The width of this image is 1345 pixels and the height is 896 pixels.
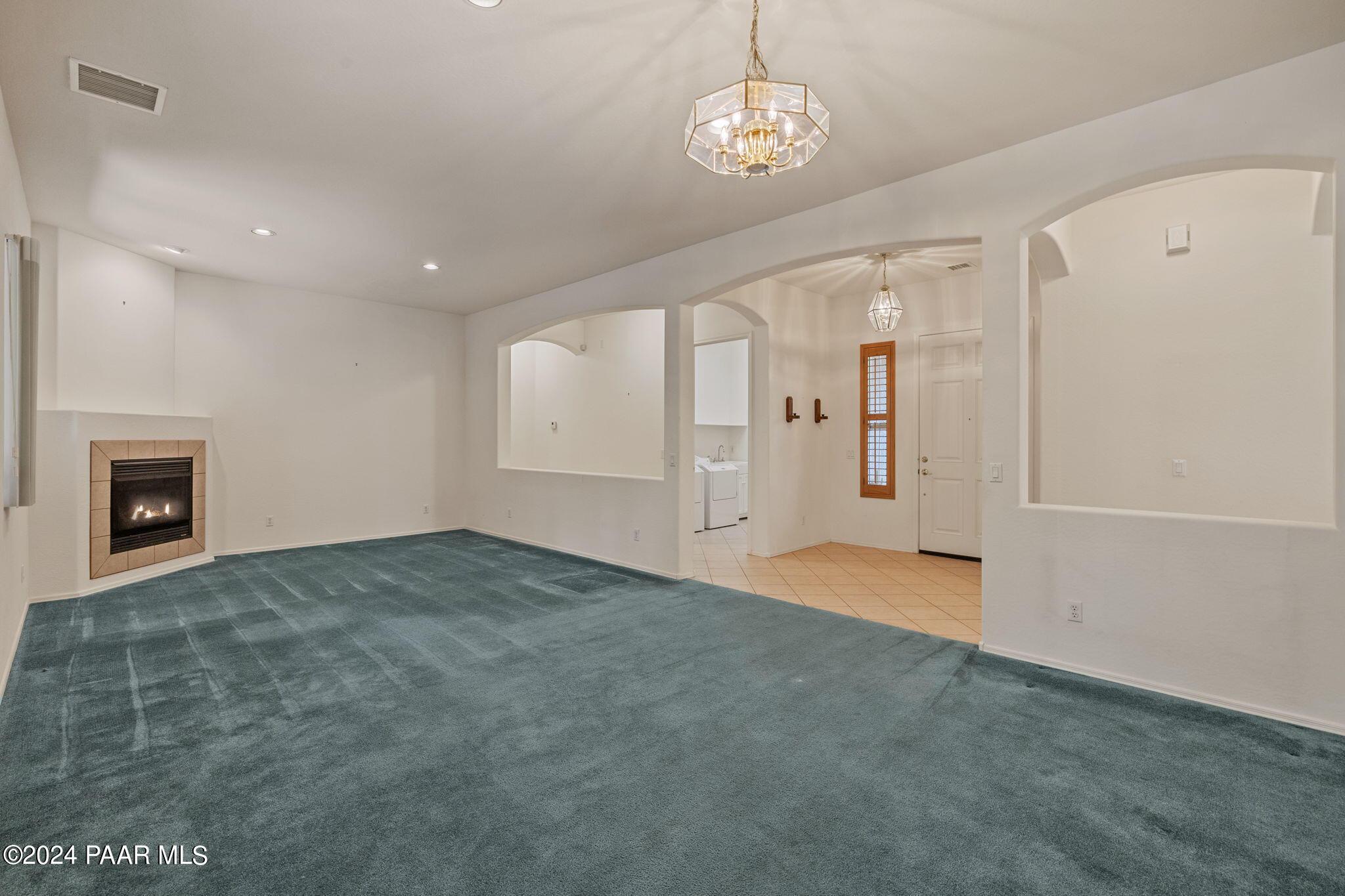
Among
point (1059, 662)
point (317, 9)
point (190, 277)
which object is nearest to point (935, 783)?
point (1059, 662)

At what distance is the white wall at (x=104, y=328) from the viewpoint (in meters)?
4.73

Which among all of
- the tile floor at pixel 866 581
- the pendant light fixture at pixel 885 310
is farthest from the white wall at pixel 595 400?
the pendant light fixture at pixel 885 310

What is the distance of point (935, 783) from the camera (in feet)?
6.94

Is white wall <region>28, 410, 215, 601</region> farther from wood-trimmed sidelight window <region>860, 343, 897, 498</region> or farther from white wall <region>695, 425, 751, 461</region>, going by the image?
wood-trimmed sidelight window <region>860, 343, 897, 498</region>

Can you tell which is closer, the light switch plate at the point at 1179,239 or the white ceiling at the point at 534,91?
the white ceiling at the point at 534,91

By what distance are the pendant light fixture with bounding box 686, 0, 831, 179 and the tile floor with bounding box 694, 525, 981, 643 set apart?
303 centimetres

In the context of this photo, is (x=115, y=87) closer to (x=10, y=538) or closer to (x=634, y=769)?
(x=10, y=538)

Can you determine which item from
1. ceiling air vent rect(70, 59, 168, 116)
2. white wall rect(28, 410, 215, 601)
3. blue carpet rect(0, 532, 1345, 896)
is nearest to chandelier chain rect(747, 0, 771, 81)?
blue carpet rect(0, 532, 1345, 896)

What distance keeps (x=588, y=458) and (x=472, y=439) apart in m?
1.56

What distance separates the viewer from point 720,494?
8.19 m

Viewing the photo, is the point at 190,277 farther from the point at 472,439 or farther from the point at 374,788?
the point at 374,788

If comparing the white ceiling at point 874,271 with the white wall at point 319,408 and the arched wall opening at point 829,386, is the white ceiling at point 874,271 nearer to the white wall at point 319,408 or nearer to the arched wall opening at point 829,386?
the arched wall opening at point 829,386

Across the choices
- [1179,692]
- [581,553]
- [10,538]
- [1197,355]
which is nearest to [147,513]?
[10,538]

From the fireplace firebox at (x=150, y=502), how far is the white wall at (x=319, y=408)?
17.4 inches
